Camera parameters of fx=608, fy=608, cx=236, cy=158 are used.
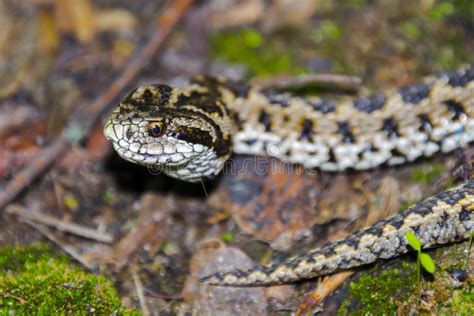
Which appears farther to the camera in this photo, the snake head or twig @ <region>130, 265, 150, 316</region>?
the snake head

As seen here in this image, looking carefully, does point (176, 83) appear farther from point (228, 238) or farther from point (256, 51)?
point (228, 238)

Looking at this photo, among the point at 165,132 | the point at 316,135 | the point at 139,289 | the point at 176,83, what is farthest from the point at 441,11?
the point at 139,289

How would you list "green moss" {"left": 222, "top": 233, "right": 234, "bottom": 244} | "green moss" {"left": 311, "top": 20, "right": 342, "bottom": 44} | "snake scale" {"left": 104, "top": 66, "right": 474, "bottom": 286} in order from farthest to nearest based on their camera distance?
"green moss" {"left": 311, "top": 20, "right": 342, "bottom": 44} → "green moss" {"left": 222, "top": 233, "right": 234, "bottom": 244} → "snake scale" {"left": 104, "top": 66, "right": 474, "bottom": 286}

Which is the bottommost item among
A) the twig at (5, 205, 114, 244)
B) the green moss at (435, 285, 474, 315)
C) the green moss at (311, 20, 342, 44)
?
the green moss at (435, 285, 474, 315)

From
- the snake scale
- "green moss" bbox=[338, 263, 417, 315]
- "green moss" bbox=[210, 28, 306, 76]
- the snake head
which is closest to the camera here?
"green moss" bbox=[338, 263, 417, 315]

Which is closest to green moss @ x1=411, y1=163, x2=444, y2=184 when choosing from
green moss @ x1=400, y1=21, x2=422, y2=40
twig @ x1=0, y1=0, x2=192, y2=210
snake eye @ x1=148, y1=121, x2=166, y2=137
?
green moss @ x1=400, y1=21, x2=422, y2=40

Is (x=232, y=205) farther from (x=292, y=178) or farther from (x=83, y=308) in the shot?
(x=83, y=308)

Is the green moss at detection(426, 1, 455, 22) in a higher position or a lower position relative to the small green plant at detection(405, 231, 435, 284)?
higher

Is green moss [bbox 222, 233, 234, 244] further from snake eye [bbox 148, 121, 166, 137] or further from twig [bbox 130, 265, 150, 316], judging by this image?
snake eye [bbox 148, 121, 166, 137]
